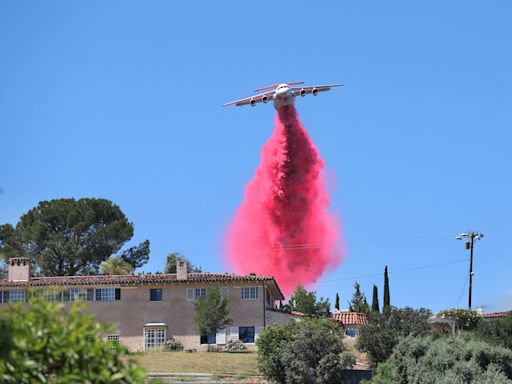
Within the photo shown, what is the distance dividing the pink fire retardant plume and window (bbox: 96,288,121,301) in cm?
2632

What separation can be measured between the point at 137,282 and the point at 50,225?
33105 millimetres

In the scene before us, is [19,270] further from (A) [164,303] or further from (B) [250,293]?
(B) [250,293]

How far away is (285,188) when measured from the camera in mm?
97625

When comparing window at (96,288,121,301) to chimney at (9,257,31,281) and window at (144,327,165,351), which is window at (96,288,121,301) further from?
chimney at (9,257,31,281)

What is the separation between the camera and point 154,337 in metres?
71.4

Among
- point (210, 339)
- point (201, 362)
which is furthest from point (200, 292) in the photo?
point (201, 362)

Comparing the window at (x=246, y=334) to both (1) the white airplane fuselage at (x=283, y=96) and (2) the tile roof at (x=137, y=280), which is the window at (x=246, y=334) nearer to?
(2) the tile roof at (x=137, y=280)

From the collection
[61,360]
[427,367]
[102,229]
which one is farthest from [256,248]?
[61,360]

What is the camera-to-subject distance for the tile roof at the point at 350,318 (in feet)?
262

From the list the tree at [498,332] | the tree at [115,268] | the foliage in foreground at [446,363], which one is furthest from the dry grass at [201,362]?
the tree at [115,268]

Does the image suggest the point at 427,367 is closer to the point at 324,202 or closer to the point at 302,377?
the point at 302,377

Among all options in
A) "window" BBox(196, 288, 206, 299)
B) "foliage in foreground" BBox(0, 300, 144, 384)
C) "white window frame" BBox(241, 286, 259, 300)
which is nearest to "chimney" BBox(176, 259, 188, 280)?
"window" BBox(196, 288, 206, 299)

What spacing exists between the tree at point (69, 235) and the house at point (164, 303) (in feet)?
91.9

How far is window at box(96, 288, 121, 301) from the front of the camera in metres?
72.8
